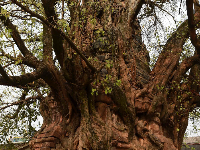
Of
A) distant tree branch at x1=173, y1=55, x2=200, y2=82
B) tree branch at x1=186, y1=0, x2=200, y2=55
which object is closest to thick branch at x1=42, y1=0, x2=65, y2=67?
tree branch at x1=186, y1=0, x2=200, y2=55

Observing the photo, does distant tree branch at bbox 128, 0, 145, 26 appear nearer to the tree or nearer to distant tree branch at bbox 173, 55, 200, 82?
the tree

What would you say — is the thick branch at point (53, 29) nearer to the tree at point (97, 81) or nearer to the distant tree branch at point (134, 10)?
the tree at point (97, 81)

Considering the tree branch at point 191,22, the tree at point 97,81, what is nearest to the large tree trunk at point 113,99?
the tree at point 97,81

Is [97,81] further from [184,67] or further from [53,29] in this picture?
[184,67]

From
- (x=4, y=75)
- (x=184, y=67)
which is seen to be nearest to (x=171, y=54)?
(x=184, y=67)

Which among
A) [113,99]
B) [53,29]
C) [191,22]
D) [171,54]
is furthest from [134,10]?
[53,29]

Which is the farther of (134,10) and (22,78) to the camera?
(134,10)

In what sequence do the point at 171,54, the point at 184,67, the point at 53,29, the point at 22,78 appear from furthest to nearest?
the point at 171,54 < the point at 184,67 < the point at 53,29 < the point at 22,78

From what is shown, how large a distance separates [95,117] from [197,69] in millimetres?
4375

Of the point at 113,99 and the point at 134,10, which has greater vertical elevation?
the point at 134,10

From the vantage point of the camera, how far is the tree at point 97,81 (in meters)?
5.60

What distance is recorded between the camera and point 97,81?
5.81 meters

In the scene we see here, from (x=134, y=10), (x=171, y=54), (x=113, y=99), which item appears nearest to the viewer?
(x=113, y=99)

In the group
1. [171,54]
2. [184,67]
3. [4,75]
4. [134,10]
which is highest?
[134,10]
